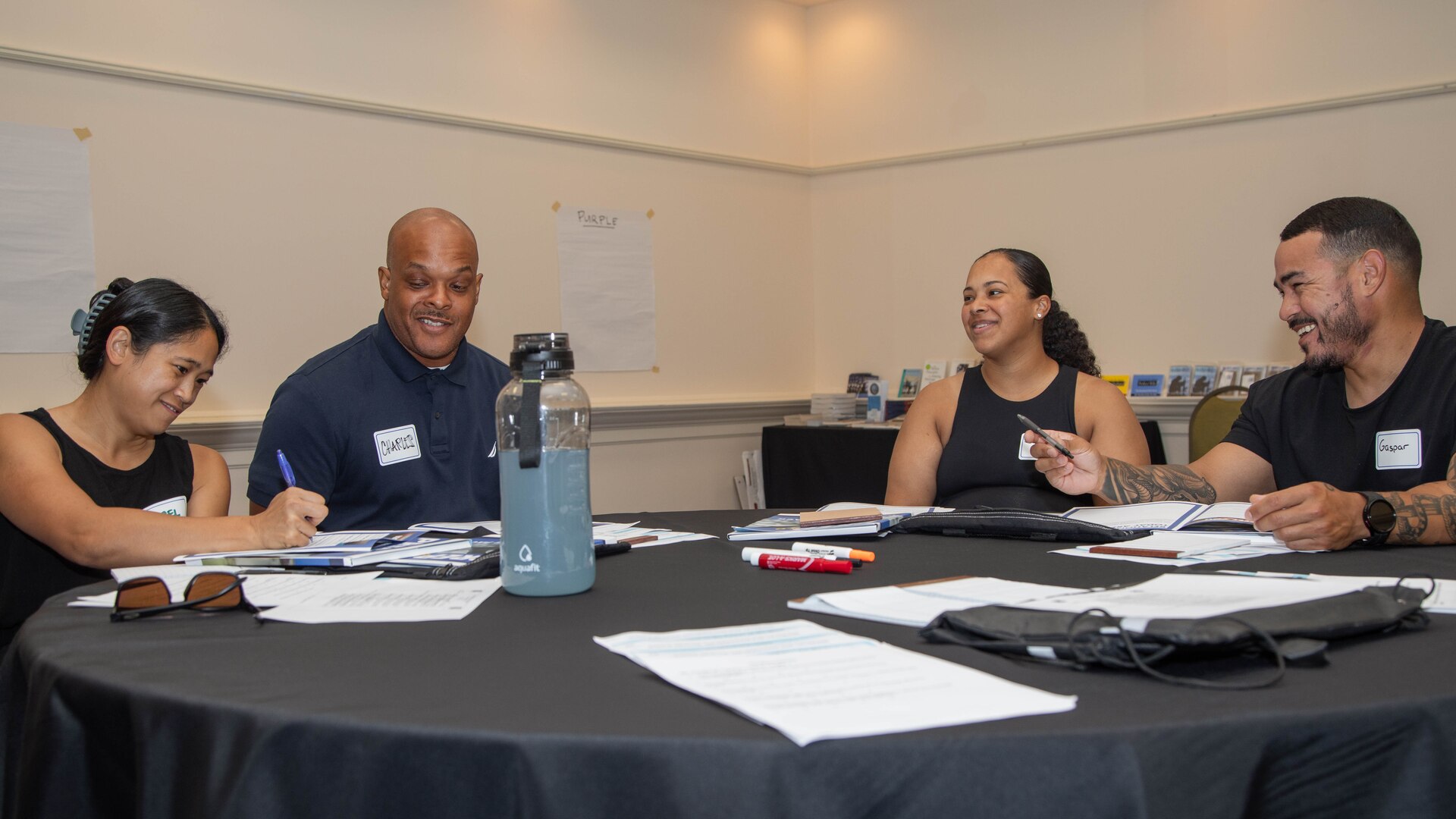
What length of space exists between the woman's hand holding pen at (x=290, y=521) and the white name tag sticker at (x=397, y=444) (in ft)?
2.05

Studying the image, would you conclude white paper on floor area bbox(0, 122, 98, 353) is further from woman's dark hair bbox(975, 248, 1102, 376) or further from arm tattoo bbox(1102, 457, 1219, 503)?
arm tattoo bbox(1102, 457, 1219, 503)

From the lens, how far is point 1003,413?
108 inches

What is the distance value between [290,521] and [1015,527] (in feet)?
4.00

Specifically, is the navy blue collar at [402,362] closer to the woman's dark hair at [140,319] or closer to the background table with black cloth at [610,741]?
A: the woman's dark hair at [140,319]

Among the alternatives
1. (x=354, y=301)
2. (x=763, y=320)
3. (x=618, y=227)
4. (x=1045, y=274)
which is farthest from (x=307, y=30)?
(x=1045, y=274)

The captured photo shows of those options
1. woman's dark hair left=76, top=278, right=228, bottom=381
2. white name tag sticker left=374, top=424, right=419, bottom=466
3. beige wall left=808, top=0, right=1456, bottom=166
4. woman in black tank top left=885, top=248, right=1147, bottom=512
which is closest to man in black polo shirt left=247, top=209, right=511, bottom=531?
white name tag sticker left=374, top=424, right=419, bottom=466

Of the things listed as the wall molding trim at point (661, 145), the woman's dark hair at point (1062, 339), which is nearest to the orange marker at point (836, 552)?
the woman's dark hair at point (1062, 339)

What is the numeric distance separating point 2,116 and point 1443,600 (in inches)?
159

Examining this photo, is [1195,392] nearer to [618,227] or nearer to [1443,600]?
[618,227]

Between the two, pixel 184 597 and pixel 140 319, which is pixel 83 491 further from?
pixel 184 597

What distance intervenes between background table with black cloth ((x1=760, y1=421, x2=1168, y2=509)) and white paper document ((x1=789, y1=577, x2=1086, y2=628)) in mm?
3231

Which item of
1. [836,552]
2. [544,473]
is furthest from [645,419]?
[544,473]

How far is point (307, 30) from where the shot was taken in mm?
3939

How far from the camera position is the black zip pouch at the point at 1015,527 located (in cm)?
167
